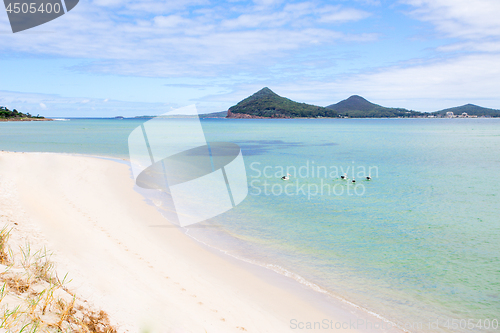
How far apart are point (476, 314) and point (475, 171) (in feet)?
65.2

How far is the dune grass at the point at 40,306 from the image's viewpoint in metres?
3.24

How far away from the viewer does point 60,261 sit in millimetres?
5500

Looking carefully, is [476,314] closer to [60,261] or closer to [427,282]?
[427,282]

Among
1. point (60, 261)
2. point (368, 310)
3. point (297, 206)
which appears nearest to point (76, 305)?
point (60, 261)

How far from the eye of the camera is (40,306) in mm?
3604
